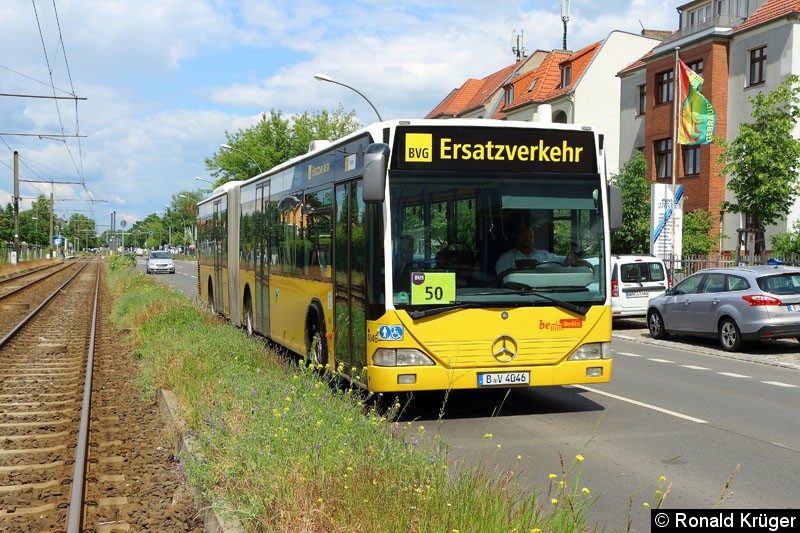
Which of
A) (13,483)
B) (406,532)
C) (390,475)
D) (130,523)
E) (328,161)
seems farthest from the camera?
(328,161)

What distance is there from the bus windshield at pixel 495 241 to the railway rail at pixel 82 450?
283cm

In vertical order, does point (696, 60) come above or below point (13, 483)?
above

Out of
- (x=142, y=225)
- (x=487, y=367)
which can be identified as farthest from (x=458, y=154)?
(x=142, y=225)

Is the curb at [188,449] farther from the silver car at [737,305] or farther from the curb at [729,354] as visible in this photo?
the silver car at [737,305]

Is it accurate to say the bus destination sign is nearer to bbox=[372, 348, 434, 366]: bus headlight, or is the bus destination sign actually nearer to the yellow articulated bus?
the yellow articulated bus

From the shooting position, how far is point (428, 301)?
28.2ft

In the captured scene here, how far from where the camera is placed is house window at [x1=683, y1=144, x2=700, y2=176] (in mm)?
A: 38062

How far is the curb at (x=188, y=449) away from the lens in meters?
4.96

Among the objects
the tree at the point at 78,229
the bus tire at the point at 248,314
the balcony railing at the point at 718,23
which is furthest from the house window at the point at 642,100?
the tree at the point at 78,229

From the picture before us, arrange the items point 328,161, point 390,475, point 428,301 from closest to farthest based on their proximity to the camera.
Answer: point 390,475 < point 428,301 < point 328,161

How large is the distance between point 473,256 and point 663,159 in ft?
113

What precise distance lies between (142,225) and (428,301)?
195 m

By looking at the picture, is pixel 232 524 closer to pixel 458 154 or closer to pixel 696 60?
pixel 458 154

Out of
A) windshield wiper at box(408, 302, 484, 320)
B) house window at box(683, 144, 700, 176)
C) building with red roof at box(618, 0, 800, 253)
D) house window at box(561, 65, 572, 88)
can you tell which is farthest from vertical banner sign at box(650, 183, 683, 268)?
house window at box(561, 65, 572, 88)
